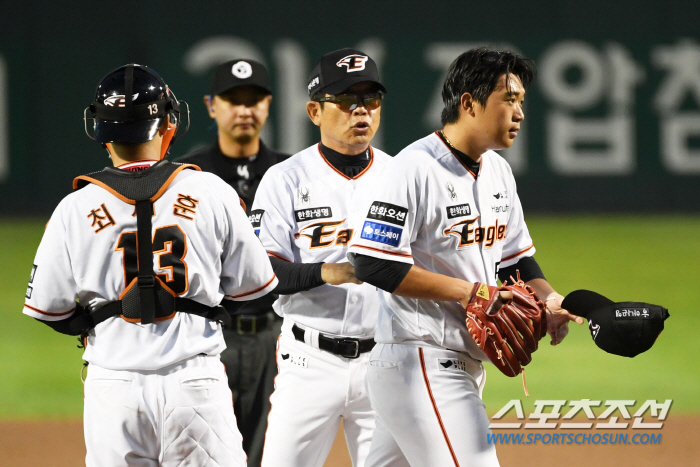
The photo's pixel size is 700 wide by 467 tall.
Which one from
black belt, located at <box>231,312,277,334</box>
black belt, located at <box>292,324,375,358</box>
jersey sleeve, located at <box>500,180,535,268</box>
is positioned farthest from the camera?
black belt, located at <box>231,312,277,334</box>

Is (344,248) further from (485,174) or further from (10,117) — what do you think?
(10,117)

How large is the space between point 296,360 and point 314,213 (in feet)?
2.18

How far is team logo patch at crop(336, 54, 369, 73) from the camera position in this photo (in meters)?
3.99

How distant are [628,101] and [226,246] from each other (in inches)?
529

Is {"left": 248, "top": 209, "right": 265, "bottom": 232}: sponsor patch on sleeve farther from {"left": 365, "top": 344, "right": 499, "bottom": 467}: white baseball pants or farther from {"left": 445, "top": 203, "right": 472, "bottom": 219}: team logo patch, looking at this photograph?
{"left": 445, "top": 203, "right": 472, "bottom": 219}: team logo patch

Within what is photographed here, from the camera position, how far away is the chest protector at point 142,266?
2.76 metres

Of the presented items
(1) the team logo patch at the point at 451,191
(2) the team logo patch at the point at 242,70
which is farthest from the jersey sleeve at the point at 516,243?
(2) the team logo patch at the point at 242,70

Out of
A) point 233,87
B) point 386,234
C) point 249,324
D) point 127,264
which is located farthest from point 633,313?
point 233,87

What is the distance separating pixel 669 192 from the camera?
1514 centimetres

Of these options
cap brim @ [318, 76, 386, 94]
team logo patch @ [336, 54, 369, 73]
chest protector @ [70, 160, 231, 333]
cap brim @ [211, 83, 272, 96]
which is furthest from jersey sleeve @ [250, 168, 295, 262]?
cap brim @ [211, 83, 272, 96]

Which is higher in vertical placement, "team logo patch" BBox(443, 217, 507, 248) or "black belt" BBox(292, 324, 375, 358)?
"team logo patch" BBox(443, 217, 507, 248)

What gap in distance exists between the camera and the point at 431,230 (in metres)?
3.17

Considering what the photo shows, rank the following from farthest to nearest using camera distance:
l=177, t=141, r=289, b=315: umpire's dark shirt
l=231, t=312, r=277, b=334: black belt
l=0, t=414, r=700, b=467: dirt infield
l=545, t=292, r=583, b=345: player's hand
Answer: l=0, t=414, r=700, b=467: dirt infield < l=177, t=141, r=289, b=315: umpire's dark shirt < l=231, t=312, r=277, b=334: black belt < l=545, t=292, r=583, b=345: player's hand

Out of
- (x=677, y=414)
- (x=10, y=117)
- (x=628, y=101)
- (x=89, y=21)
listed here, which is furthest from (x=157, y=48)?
(x=677, y=414)
